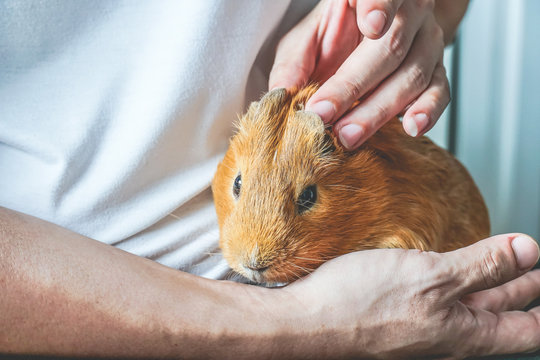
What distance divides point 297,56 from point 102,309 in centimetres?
66

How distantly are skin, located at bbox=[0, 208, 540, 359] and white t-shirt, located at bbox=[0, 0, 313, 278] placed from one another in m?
0.14

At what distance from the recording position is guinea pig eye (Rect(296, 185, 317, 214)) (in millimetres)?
972

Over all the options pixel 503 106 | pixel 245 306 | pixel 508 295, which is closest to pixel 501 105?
pixel 503 106

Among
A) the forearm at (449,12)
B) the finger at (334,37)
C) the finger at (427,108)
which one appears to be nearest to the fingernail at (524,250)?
the finger at (427,108)

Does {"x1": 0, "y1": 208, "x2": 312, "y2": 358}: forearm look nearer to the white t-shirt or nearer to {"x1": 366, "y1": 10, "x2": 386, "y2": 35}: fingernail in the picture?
the white t-shirt

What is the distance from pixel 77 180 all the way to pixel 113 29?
1.09ft

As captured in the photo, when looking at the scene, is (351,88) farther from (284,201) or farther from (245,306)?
(245,306)

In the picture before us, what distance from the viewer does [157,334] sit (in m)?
0.89

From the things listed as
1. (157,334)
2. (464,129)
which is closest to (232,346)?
(157,334)

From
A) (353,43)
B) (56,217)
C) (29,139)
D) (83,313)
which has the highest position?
(353,43)

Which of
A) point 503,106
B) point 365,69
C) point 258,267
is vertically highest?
point 503,106

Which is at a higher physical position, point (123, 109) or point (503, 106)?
point (503, 106)

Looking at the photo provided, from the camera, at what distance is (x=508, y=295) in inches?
44.6

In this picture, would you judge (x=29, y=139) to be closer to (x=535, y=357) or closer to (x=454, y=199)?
(x=454, y=199)
